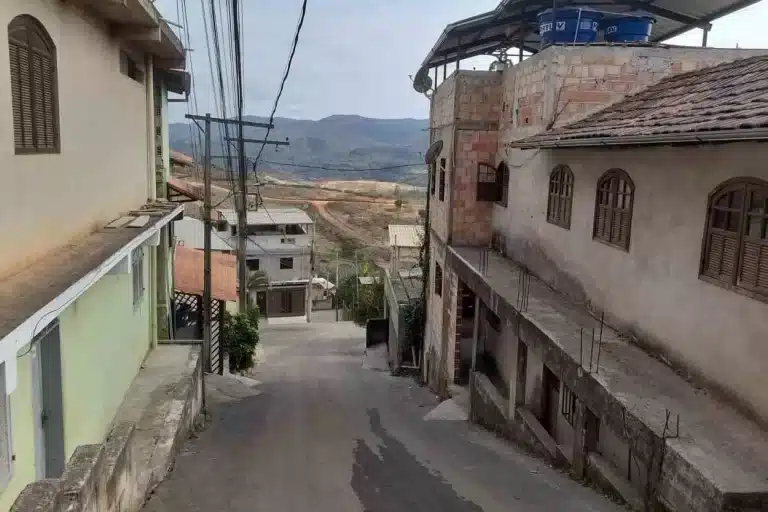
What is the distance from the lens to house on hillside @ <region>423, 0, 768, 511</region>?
532cm

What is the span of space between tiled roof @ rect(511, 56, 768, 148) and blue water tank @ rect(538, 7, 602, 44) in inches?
55.4

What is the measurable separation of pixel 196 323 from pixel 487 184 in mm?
9948

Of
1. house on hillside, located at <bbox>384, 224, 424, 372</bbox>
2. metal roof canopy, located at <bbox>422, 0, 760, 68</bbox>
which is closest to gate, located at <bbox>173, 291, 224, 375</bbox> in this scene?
house on hillside, located at <bbox>384, 224, 424, 372</bbox>

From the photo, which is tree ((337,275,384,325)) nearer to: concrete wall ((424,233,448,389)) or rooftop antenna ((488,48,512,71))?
concrete wall ((424,233,448,389))

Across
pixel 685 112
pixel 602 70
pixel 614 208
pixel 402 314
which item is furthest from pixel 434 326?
pixel 685 112

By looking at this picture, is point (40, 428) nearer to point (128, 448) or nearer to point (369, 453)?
point (128, 448)

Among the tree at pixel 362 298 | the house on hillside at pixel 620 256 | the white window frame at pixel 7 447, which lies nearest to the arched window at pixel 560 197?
the house on hillside at pixel 620 256

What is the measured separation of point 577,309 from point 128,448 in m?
6.24

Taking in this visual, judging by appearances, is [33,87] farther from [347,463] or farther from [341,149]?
[341,149]

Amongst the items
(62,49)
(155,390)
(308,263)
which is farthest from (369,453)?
(308,263)

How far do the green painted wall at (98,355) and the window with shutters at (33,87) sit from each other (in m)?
1.88

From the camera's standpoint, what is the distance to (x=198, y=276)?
1716 cm

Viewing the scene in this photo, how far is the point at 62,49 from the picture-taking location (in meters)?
6.66

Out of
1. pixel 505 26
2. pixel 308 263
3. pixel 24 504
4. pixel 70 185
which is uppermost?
pixel 505 26
